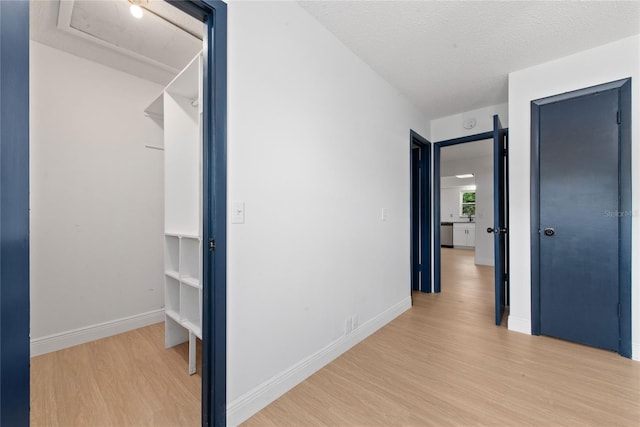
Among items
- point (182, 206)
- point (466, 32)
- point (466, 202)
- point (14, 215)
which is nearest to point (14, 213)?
point (14, 215)

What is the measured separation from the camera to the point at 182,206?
2.20m

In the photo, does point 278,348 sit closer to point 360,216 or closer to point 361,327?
point 361,327

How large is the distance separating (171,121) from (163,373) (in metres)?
1.93

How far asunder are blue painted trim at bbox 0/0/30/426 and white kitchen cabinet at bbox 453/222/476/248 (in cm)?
997

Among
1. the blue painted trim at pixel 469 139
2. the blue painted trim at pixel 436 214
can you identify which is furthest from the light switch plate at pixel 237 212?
the blue painted trim at pixel 469 139

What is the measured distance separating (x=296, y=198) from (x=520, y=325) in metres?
2.52

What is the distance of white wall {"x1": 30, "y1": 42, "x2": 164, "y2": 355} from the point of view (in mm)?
2270

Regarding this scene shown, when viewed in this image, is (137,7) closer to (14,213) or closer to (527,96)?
(14,213)

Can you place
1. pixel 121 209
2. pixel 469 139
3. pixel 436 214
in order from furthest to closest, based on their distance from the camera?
1. pixel 436 214
2. pixel 469 139
3. pixel 121 209

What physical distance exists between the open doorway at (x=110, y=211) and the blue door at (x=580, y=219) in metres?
2.94

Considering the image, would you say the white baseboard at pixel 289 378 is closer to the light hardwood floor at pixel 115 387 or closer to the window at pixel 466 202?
the light hardwood floor at pixel 115 387

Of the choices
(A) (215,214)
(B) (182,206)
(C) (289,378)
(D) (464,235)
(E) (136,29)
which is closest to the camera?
(A) (215,214)

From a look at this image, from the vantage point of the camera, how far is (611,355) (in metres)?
2.16

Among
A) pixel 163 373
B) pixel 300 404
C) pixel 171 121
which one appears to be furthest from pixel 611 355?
pixel 171 121
